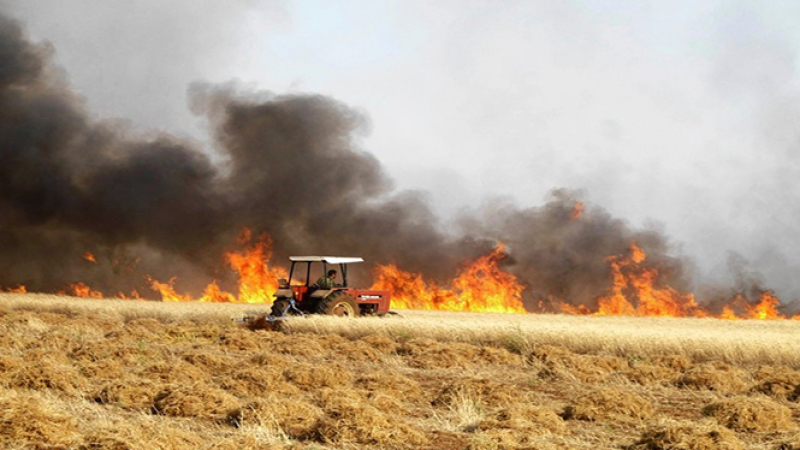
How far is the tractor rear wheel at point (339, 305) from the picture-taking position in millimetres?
22547

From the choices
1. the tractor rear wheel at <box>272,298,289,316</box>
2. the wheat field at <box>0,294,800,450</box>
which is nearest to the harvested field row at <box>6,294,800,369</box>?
the wheat field at <box>0,294,800,450</box>

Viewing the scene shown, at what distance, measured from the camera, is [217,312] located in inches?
1136

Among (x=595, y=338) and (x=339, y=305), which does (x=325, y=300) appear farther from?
(x=595, y=338)

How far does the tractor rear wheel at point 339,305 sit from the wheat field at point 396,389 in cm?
96

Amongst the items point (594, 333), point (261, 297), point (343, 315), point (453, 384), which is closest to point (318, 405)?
point (453, 384)

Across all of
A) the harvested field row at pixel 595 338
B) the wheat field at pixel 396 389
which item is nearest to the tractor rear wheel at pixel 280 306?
the harvested field row at pixel 595 338

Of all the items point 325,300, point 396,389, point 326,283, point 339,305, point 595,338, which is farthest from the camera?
point 326,283

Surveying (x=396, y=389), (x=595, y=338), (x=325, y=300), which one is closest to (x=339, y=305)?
(x=325, y=300)

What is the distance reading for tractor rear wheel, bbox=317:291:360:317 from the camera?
74.0 ft

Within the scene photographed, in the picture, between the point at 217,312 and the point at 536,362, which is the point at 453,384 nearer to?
the point at 536,362

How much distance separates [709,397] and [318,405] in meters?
6.27

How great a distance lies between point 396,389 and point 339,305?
10.9 meters

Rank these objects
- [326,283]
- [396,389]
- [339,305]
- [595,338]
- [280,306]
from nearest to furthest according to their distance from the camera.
A: [396,389], [595,338], [339,305], [280,306], [326,283]

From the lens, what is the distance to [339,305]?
23.0 m
